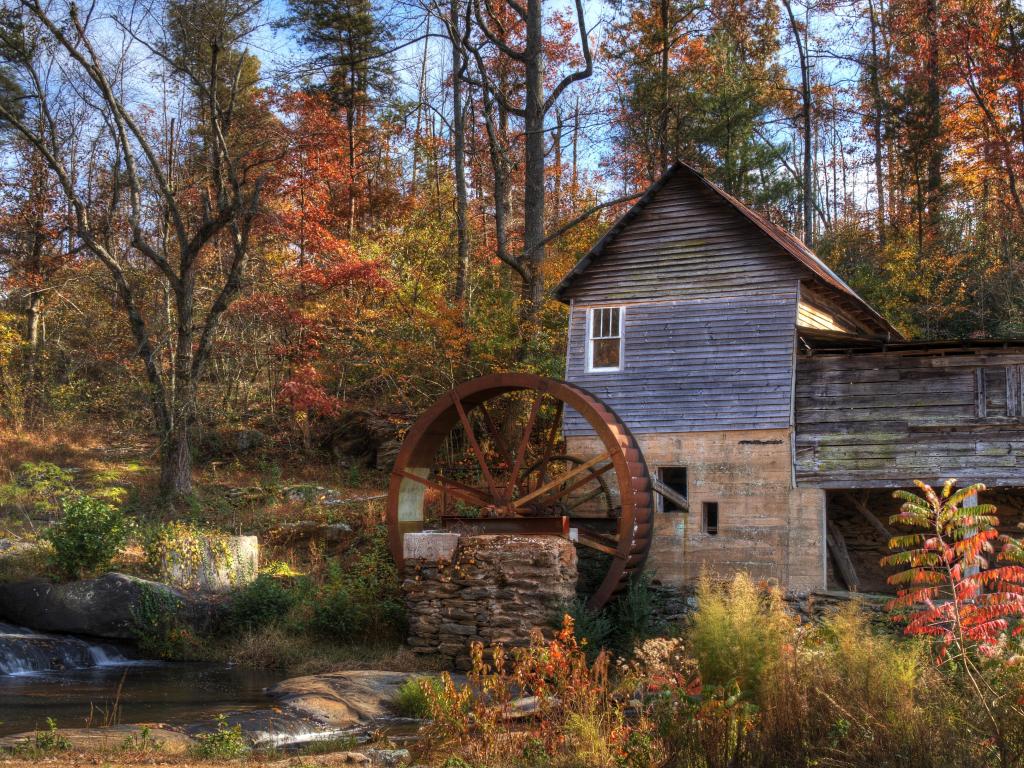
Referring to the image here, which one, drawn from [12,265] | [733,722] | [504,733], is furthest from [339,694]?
[12,265]

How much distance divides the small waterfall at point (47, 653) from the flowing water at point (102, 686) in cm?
1

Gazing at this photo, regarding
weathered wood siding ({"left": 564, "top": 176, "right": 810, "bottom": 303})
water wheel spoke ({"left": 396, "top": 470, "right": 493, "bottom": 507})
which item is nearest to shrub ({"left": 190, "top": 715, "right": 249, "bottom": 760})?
water wheel spoke ({"left": 396, "top": 470, "right": 493, "bottom": 507})

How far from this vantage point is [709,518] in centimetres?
1570

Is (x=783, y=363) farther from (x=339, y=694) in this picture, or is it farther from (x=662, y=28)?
(x=662, y=28)

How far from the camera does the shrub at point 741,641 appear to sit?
7.18 meters

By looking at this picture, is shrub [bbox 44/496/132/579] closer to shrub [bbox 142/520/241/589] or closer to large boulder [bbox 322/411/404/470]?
shrub [bbox 142/520/241/589]

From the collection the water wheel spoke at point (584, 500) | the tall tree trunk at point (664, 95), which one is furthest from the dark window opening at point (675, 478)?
the tall tree trunk at point (664, 95)

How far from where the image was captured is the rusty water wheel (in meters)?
14.3

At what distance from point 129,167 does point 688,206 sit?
999cm

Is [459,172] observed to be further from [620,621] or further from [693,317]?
[620,621]

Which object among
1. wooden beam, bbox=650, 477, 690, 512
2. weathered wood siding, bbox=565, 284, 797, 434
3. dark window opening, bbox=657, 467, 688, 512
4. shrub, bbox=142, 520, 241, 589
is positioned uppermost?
weathered wood siding, bbox=565, 284, 797, 434

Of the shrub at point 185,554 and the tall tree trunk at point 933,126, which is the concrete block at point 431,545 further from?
the tall tree trunk at point 933,126

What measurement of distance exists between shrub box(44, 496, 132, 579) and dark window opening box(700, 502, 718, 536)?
28.4 feet

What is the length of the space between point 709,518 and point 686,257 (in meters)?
4.22
